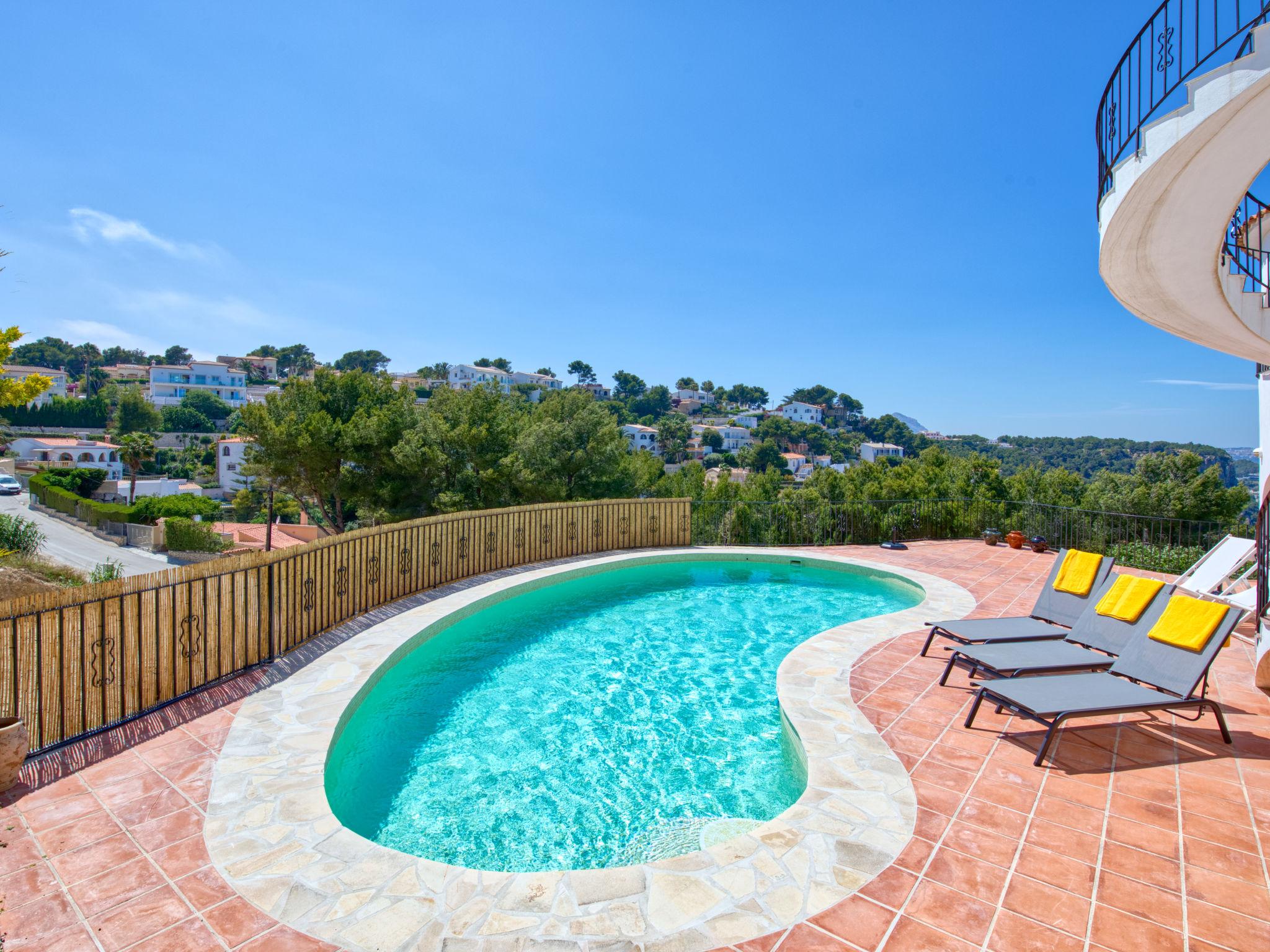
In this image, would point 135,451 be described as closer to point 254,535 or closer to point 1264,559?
point 254,535

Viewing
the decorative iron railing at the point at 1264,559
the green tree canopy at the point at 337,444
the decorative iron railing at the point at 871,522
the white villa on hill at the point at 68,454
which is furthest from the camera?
the white villa on hill at the point at 68,454

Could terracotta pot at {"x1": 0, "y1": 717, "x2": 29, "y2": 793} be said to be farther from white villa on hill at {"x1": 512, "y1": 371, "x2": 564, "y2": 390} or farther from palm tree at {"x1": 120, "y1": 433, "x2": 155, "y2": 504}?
white villa on hill at {"x1": 512, "y1": 371, "x2": 564, "y2": 390}

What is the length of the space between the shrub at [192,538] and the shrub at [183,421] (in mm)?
66731

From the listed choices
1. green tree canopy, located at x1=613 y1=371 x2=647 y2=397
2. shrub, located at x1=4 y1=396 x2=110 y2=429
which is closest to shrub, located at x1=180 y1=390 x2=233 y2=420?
shrub, located at x1=4 y1=396 x2=110 y2=429

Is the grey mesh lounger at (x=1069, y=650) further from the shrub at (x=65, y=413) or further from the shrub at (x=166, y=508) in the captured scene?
the shrub at (x=65, y=413)

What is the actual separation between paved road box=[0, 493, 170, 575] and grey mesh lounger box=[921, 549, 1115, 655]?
24762mm

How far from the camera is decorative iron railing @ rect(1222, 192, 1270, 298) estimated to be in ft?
18.6

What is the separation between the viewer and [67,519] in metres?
37.5

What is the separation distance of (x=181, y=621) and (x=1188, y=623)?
8.13 m

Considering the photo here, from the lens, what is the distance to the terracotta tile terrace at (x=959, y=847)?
104 inches

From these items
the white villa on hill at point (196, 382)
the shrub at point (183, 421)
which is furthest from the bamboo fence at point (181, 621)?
the white villa on hill at point (196, 382)

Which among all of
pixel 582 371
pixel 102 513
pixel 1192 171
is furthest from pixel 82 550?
pixel 582 371

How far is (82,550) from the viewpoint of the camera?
28.6 m

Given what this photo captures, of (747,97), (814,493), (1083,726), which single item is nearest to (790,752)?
(1083,726)
